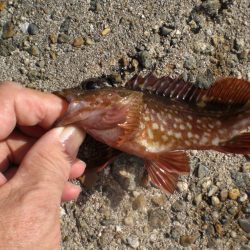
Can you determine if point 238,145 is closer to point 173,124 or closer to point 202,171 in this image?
point 202,171

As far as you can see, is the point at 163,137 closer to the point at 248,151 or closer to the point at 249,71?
the point at 248,151

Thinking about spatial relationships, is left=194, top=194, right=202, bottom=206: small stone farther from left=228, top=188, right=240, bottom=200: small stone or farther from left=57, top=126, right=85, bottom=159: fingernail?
left=57, top=126, right=85, bottom=159: fingernail

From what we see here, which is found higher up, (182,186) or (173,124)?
(173,124)

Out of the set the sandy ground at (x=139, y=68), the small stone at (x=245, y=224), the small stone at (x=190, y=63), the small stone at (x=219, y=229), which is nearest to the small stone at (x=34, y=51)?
the sandy ground at (x=139, y=68)

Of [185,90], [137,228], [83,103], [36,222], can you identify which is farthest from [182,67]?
[36,222]

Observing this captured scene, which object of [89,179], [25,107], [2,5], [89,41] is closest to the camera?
[25,107]

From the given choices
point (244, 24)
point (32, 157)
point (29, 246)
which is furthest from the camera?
point (244, 24)

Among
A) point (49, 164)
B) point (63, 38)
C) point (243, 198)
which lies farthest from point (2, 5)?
point (243, 198)
